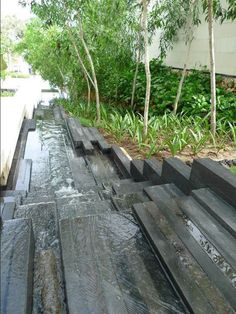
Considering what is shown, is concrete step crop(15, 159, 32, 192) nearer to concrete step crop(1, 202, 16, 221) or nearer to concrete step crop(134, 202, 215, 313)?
concrete step crop(1, 202, 16, 221)

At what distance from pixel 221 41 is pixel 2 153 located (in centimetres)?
496

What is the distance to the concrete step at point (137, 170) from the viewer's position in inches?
120

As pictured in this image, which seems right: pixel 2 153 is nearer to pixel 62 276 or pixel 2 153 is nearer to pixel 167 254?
pixel 62 276

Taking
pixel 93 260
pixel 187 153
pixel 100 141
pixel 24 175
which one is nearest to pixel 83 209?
pixel 93 260

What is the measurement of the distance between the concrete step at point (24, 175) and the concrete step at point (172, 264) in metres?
1.58

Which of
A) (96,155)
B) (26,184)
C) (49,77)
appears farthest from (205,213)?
(49,77)

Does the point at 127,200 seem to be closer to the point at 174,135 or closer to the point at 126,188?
the point at 126,188

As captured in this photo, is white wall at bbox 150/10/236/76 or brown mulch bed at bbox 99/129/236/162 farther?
white wall at bbox 150/10/236/76

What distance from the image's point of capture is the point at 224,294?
123cm

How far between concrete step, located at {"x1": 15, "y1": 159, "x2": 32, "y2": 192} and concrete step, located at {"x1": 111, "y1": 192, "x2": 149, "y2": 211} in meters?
1.17

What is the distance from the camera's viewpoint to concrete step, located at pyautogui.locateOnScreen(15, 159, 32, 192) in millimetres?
2990

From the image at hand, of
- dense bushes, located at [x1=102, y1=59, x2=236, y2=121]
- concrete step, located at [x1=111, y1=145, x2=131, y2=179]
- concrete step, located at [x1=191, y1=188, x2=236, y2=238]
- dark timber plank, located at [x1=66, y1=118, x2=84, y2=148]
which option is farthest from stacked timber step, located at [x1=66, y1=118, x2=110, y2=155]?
concrete step, located at [x1=191, y1=188, x2=236, y2=238]

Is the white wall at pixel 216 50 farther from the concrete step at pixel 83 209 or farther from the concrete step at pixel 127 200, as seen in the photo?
the concrete step at pixel 83 209

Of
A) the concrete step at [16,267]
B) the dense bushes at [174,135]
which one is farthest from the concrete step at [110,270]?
the dense bushes at [174,135]
